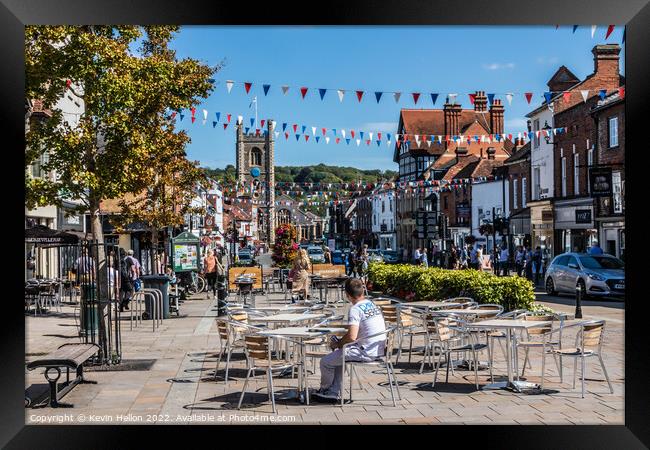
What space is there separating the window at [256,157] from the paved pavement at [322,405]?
113638mm

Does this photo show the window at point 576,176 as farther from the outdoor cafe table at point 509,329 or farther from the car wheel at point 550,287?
the outdoor cafe table at point 509,329

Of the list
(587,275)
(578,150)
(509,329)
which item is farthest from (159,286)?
(578,150)

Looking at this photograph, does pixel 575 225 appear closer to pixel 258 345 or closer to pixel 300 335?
pixel 300 335

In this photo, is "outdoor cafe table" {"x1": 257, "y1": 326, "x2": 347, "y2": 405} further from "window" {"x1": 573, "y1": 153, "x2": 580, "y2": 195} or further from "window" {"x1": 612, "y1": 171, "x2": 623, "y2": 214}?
"window" {"x1": 573, "y1": 153, "x2": 580, "y2": 195}

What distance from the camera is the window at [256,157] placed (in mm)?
126375

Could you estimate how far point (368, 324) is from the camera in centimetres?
925

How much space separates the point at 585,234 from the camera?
40.8 meters

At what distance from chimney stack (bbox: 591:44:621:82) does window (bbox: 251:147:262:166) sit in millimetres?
88097

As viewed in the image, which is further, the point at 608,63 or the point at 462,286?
the point at 608,63
